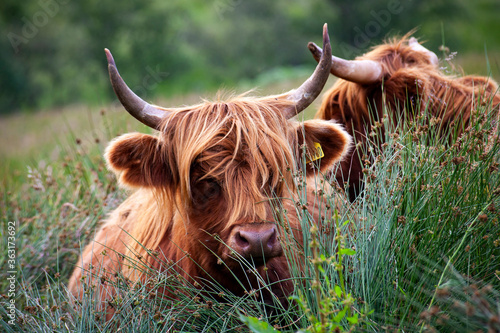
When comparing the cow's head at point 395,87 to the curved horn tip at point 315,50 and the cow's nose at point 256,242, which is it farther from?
the cow's nose at point 256,242

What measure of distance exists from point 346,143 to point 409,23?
2464 cm

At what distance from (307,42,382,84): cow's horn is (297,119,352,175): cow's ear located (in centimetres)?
68

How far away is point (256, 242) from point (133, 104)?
1.21 m

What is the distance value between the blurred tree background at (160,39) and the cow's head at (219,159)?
2041cm

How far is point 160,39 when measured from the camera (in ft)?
84.8

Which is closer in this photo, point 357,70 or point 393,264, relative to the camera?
point 393,264

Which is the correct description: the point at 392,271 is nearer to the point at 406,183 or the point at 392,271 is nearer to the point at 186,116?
the point at 406,183

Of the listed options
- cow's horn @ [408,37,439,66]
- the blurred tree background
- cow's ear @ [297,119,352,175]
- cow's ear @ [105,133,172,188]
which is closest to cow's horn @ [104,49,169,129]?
cow's ear @ [105,133,172,188]

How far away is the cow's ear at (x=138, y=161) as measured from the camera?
309cm

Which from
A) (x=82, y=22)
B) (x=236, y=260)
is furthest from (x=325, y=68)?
(x=82, y=22)

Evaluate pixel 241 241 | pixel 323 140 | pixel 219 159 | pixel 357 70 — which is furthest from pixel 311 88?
pixel 241 241

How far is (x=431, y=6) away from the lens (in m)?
25.7

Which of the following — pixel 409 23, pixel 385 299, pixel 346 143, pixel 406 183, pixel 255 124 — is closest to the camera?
pixel 385 299

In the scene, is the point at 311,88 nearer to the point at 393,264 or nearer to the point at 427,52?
the point at 393,264
